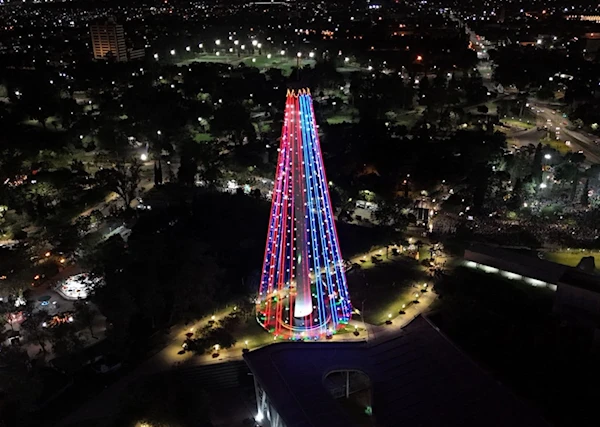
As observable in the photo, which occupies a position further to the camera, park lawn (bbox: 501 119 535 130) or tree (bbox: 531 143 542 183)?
park lawn (bbox: 501 119 535 130)

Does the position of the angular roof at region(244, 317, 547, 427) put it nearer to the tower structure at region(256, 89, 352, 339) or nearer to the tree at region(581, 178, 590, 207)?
the tower structure at region(256, 89, 352, 339)

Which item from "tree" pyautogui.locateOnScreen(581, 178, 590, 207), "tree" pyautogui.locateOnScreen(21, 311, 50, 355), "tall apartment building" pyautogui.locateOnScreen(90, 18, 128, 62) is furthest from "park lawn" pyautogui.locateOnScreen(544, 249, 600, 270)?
"tall apartment building" pyautogui.locateOnScreen(90, 18, 128, 62)

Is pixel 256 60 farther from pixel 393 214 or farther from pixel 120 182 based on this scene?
pixel 393 214

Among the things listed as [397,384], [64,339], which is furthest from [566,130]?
[64,339]

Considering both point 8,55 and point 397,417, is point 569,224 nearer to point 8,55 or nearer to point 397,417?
point 397,417

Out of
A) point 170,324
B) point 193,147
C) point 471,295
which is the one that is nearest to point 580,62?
point 193,147

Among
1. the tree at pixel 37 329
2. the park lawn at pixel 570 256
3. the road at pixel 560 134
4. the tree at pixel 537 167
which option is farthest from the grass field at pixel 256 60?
the tree at pixel 37 329

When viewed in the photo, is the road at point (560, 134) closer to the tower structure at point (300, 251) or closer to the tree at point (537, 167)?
the tree at point (537, 167)
